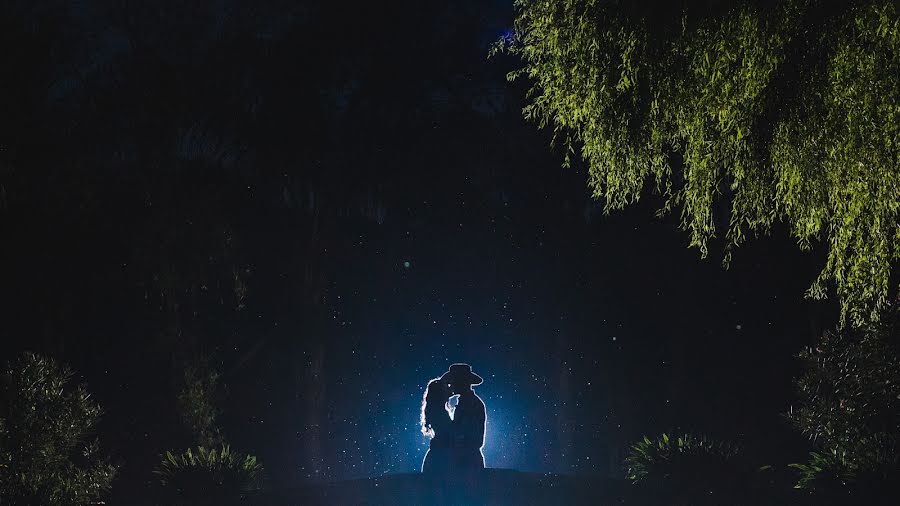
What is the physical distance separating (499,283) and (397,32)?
8.82 metres

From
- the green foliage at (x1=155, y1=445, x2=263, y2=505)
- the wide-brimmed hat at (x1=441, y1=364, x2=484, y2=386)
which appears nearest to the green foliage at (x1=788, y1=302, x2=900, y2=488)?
the wide-brimmed hat at (x1=441, y1=364, x2=484, y2=386)

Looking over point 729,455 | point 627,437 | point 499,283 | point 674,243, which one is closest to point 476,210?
point 499,283

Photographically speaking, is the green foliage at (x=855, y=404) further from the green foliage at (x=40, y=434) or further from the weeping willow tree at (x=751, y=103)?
the green foliage at (x=40, y=434)

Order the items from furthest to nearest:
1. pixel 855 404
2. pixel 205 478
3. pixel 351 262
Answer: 1. pixel 351 262
2. pixel 205 478
3. pixel 855 404

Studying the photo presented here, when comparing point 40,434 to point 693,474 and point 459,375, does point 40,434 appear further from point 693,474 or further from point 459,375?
point 693,474

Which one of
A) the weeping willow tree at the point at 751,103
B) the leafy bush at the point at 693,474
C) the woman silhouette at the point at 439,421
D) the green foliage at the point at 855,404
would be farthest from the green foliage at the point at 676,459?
the weeping willow tree at the point at 751,103

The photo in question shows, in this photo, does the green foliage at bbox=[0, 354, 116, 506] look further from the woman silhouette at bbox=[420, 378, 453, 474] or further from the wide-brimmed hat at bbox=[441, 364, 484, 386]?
the wide-brimmed hat at bbox=[441, 364, 484, 386]

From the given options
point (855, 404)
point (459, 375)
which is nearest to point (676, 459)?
point (855, 404)

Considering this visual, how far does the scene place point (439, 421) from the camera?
12492 mm

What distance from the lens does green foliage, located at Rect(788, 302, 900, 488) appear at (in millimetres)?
12023

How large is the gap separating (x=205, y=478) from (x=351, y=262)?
55.1 feet

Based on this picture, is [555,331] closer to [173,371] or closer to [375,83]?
[375,83]

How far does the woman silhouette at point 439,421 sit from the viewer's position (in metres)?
12.5

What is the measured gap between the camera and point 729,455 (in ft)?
48.2
